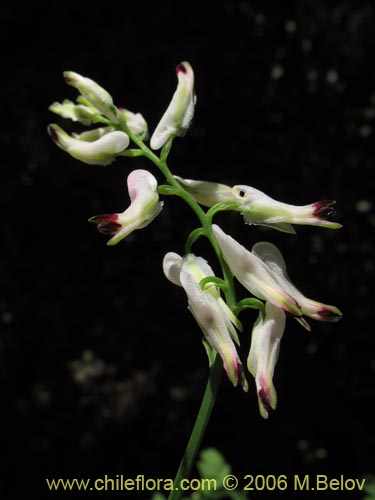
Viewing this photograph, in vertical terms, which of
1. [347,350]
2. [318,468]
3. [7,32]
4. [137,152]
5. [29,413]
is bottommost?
[318,468]

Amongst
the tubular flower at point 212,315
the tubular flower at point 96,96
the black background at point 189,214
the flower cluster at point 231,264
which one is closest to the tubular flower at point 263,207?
the flower cluster at point 231,264

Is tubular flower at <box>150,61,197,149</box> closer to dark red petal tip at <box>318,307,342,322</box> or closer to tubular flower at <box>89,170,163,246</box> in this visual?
tubular flower at <box>89,170,163,246</box>

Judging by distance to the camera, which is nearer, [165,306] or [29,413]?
[165,306]

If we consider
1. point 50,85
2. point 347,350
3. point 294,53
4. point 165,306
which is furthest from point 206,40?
point 347,350

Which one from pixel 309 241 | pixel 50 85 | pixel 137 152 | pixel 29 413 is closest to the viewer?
pixel 137 152

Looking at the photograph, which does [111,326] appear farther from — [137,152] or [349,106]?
[137,152]

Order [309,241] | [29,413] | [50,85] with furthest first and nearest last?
[29,413], [309,241], [50,85]

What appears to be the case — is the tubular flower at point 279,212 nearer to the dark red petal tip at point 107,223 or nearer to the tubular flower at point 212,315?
the tubular flower at point 212,315
